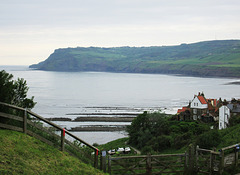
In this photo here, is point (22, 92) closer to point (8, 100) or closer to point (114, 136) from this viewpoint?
point (8, 100)

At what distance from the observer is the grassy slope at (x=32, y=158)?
404 inches

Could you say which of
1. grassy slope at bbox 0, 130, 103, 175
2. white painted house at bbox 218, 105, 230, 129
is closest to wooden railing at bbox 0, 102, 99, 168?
grassy slope at bbox 0, 130, 103, 175

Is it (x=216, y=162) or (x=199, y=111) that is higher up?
(x=216, y=162)

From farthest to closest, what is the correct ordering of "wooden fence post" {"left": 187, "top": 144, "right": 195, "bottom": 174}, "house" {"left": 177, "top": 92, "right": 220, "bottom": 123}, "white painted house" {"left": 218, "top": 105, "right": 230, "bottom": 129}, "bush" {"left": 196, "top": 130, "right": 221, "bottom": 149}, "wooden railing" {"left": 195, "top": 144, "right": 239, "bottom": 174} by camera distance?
"house" {"left": 177, "top": 92, "right": 220, "bottom": 123} < "white painted house" {"left": 218, "top": 105, "right": 230, "bottom": 129} < "bush" {"left": 196, "top": 130, "right": 221, "bottom": 149} < "wooden fence post" {"left": 187, "top": 144, "right": 195, "bottom": 174} < "wooden railing" {"left": 195, "top": 144, "right": 239, "bottom": 174}

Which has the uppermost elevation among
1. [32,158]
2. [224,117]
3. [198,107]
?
[32,158]

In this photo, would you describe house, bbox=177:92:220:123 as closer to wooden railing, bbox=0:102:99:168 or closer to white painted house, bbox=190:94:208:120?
white painted house, bbox=190:94:208:120

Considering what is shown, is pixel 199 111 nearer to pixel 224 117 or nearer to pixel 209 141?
pixel 224 117

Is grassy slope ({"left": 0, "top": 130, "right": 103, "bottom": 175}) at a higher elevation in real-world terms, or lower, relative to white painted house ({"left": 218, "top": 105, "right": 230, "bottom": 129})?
higher

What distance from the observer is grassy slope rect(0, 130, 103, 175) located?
10.3 meters

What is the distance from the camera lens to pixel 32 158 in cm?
1113

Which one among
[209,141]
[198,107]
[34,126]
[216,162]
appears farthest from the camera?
[198,107]

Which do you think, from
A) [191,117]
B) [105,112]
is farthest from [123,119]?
[191,117]

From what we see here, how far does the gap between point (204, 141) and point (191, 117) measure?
39.1 metres

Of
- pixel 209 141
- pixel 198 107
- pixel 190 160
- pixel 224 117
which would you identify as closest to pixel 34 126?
pixel 190 160
